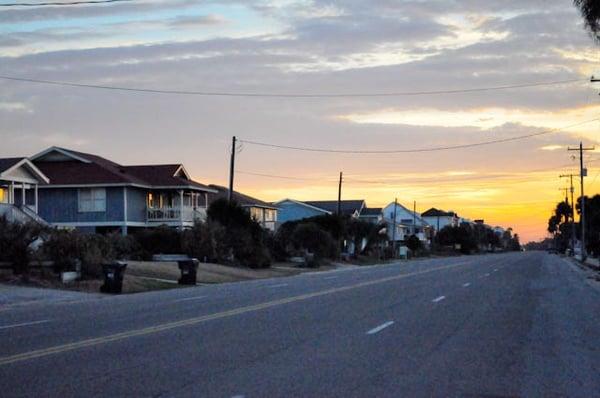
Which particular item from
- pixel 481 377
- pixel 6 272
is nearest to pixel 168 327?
pixel 481 377

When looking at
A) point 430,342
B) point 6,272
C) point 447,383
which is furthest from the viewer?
point 6,272

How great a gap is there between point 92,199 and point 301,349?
49.7 metres

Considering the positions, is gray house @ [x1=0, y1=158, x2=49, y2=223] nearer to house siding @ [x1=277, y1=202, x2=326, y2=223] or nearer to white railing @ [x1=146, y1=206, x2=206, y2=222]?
white railing @ [x1=146, y1=206, x2=206, y2=222]

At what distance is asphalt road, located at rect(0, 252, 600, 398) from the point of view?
34.7ft

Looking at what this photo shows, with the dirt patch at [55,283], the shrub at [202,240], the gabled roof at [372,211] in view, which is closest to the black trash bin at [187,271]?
the dirt patch at [55,283]

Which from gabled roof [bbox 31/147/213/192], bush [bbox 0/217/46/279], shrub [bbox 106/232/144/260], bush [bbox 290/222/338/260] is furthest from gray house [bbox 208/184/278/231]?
bush [bbox 0/217/46/279]

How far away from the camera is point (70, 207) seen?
61.8m

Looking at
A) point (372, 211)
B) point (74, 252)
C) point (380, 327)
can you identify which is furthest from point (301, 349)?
point (372, 211)

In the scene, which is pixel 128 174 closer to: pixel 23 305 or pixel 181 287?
pixel 181 287

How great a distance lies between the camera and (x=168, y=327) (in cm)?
1727

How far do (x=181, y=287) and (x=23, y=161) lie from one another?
1761 centimetres

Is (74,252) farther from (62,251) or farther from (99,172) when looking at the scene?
(99,172)

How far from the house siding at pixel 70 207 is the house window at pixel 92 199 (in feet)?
0.74

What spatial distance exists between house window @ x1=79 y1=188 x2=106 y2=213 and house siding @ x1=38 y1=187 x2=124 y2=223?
0.74ft
